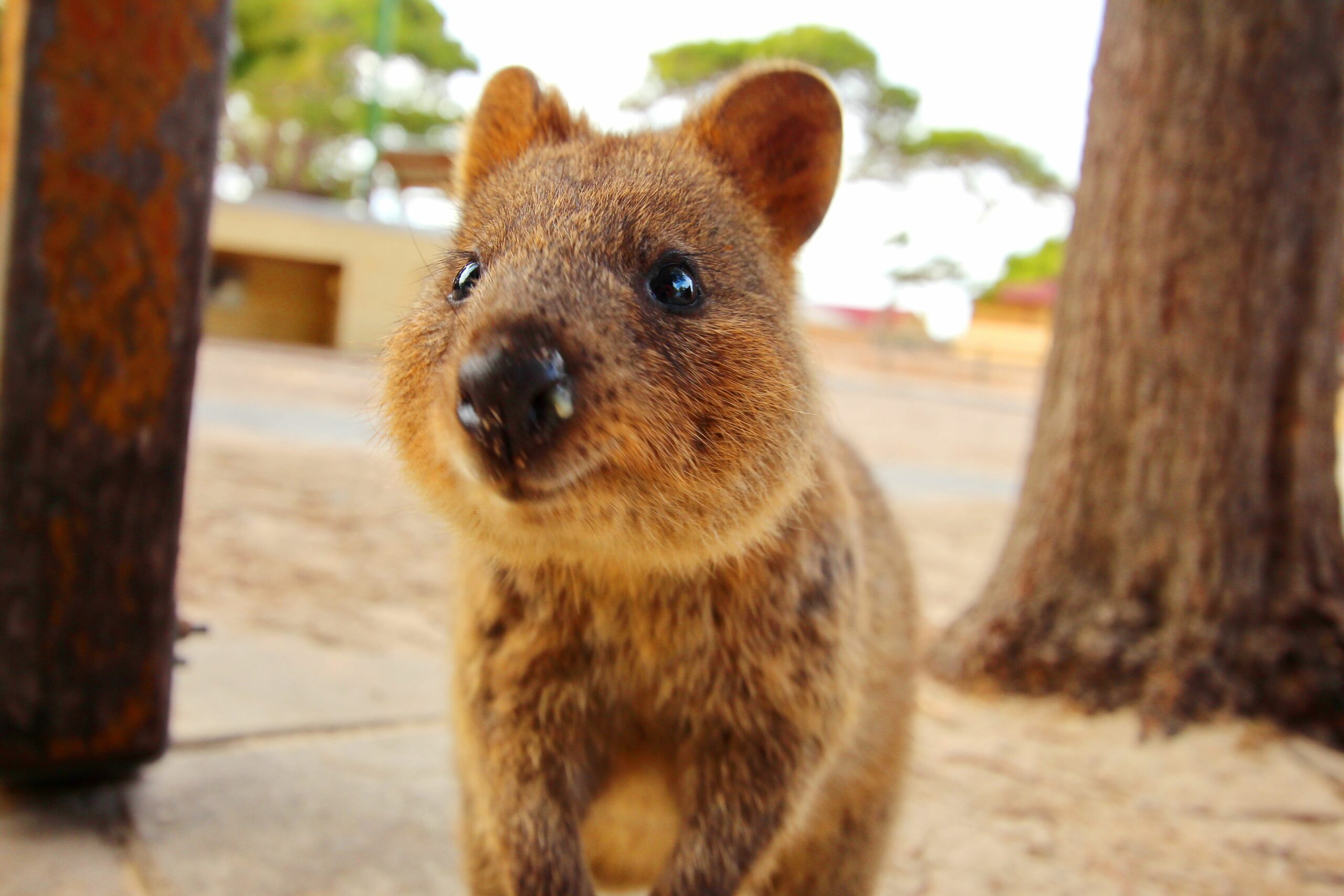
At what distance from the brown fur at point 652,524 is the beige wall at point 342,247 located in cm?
1583

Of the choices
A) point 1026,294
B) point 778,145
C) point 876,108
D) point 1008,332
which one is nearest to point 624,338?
point 778,145

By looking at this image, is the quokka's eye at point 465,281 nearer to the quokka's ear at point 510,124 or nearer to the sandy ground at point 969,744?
the sandy ground at point 969,744

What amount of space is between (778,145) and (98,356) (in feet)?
4.91

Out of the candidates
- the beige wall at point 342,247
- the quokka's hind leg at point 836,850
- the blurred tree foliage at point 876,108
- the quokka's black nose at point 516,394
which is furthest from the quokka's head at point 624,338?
the blurred tree foliage at point 876,108

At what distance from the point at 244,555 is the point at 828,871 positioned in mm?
3198

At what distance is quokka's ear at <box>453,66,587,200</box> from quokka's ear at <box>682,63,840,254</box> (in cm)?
32

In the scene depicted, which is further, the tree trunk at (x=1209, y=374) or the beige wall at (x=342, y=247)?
the beige wall at (x=342, y=247)

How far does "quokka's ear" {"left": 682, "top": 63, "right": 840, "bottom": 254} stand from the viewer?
2061 millimetres

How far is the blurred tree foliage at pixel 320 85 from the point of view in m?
24.2

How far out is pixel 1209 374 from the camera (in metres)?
3.50

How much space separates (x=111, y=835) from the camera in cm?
223

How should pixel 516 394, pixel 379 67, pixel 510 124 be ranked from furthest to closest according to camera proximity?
pixel 379 67
pixel 510 124
pixel 516 394

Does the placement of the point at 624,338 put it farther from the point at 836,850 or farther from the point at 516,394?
the point at 836,850

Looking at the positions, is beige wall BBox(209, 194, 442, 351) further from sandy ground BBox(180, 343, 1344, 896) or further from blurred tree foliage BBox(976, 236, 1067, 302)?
blurred tree foliage BBox(976, 236, 1067, 302)
